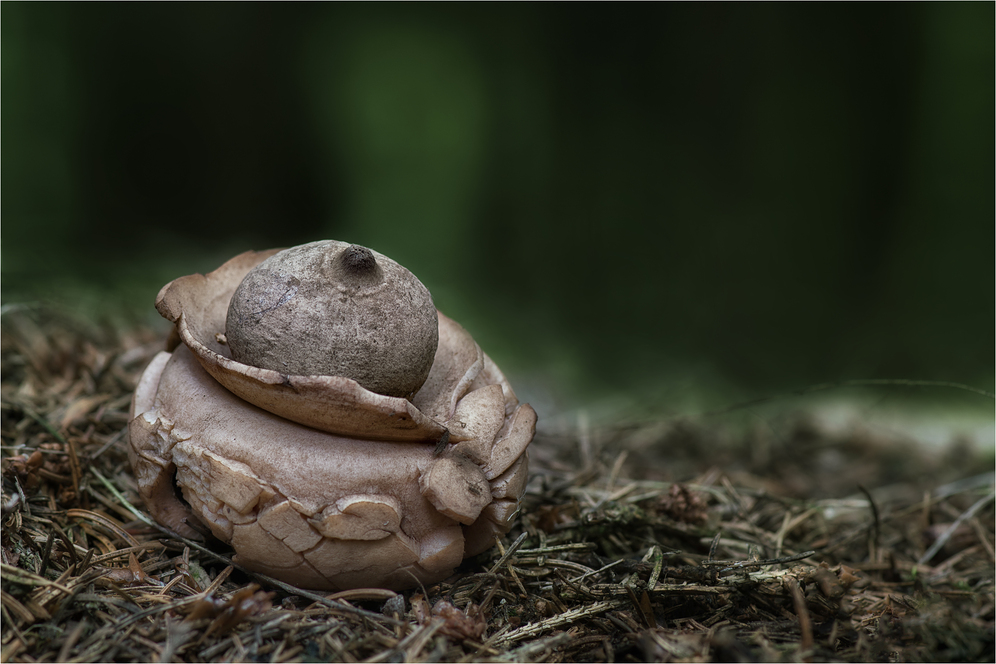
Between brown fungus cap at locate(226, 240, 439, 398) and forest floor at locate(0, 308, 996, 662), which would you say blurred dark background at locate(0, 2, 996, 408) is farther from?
brown fungus cap at locate(226, 240, 439, 398)

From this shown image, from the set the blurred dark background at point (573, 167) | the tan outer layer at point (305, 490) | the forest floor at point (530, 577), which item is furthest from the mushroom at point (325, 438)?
the blurred dark background at point (573, 167)

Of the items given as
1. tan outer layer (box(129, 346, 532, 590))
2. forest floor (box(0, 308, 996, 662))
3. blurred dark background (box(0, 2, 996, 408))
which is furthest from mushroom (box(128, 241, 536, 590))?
blurred dark background (box(0, 2, 996, 408))

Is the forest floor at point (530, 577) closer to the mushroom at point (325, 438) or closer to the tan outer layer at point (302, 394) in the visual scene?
the mushroom at point (325, 438)

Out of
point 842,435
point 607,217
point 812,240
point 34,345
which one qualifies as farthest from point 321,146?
point 842,435

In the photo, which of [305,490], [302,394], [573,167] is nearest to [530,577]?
[305,490]

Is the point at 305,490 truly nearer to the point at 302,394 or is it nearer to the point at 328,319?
the point at 302,394
